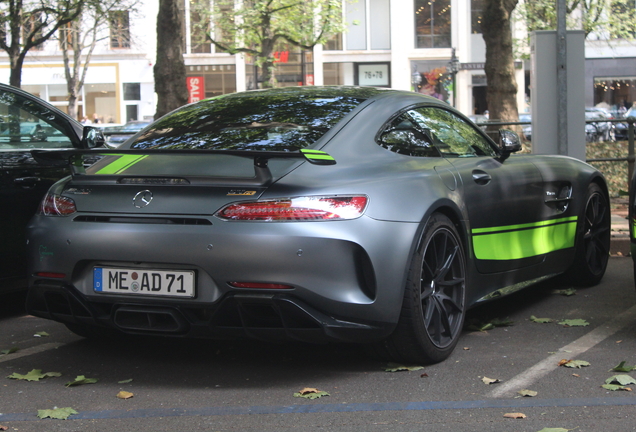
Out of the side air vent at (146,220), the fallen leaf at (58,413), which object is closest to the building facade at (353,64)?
the side air vent at (146,220)

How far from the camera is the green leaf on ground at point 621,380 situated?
3824 millimetres

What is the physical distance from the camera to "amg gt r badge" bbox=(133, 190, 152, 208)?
12.5 ft

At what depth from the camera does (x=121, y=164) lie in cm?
405

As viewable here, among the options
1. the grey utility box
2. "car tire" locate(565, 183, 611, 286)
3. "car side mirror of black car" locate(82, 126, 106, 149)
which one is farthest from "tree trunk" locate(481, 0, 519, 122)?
"car side mirror of black car" locate(82, 126, 106, 149)

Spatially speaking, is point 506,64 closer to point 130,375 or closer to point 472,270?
point 472,270

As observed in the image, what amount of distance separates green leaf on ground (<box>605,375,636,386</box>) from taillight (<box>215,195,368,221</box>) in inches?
55.2

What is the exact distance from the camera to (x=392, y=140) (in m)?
4.34

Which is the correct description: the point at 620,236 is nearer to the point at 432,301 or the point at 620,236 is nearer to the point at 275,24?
the point at 432,301

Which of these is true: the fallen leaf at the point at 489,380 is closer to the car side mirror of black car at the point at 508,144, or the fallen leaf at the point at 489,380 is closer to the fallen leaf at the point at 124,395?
the fallen leaf at the point at 124,395

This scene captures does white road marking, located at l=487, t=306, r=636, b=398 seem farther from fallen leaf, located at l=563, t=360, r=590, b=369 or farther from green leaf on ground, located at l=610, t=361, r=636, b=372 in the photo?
green leaf on ground, located at l=610, t=361, r=636, b=372

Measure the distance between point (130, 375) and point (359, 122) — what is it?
1639mm

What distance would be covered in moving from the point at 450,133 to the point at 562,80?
17.2 ft

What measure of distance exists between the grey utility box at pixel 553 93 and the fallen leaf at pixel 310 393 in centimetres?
686

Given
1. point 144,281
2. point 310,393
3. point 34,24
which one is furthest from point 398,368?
point 34,24
